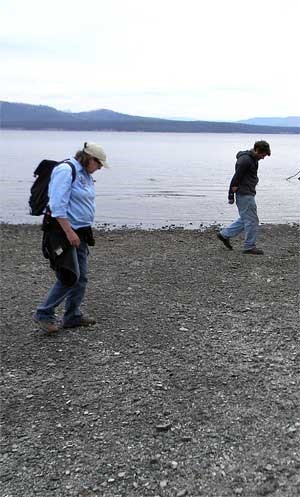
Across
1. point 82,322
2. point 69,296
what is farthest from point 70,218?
point 82,322

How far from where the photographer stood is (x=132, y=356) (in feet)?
17.2

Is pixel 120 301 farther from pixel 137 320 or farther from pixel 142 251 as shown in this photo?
pixel 142 251

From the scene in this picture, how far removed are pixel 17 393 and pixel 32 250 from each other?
7.57 metres

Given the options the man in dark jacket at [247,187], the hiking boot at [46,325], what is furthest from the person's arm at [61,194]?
the man in dark jacket at [247,187]

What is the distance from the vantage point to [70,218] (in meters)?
5.30

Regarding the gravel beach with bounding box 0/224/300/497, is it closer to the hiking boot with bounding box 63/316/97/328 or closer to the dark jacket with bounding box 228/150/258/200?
the hiking boot with bounding box 63/316/97/328

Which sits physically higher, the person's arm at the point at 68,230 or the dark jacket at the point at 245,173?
the dark jacket at the point at 245,173

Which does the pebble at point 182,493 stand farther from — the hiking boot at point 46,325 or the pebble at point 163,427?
the hiking boot at point 46,325

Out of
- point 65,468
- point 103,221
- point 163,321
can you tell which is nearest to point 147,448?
point 65,468

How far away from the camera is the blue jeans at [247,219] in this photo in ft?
33.4

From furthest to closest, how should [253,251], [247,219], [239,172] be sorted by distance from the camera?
[253,251]
[247,219]
[239,172]

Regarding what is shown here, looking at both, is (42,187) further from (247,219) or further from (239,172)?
(247,219)

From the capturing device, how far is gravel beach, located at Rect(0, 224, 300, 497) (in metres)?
3.39

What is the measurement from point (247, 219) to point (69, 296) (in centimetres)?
544
